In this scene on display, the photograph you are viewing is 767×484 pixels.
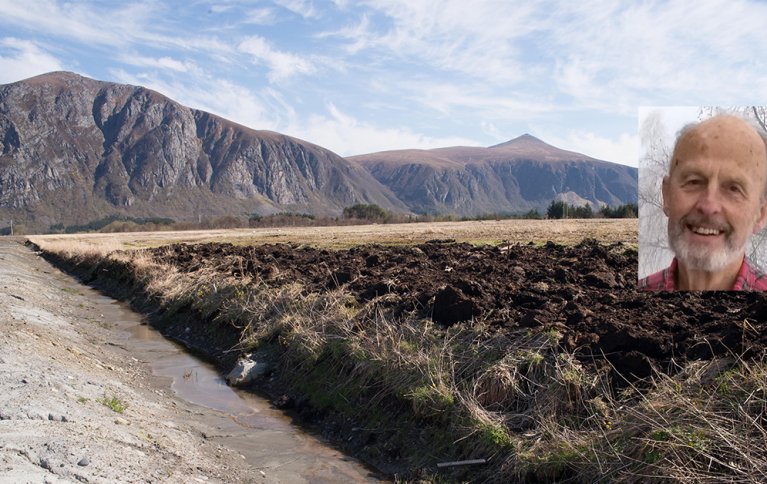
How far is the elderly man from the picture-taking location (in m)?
6.72

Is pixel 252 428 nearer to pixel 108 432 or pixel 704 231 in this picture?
pixel 108 432

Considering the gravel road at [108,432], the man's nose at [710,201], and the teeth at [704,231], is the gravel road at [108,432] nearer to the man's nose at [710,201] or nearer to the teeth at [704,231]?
the teeth at [704,231]

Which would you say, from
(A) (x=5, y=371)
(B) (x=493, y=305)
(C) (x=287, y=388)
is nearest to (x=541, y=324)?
(B) (x=493, y=305)

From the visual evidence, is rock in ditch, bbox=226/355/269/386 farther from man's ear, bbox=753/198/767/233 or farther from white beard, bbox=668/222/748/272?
man's ear, bbox=753/198/767/233

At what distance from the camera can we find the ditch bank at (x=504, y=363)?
6996 mm

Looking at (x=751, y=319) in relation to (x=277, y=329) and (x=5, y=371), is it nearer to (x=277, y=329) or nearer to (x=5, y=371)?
(x=277, y=329)

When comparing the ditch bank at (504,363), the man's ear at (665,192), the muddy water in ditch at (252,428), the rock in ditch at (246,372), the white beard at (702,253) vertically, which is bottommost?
the muddy water in ditch at (252,428)

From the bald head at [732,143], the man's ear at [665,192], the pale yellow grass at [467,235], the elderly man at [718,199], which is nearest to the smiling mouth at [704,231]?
the elderly man at [718,199]

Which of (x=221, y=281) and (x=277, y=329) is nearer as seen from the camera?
(x=277, y=329)

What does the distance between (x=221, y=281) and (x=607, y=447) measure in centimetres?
1626

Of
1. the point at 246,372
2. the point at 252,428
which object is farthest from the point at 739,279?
the point at 246,372

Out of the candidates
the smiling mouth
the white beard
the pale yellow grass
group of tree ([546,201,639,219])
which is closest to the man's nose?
the smiling mouth

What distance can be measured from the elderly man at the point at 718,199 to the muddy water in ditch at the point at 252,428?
4.88 m

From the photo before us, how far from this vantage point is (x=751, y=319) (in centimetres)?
867
